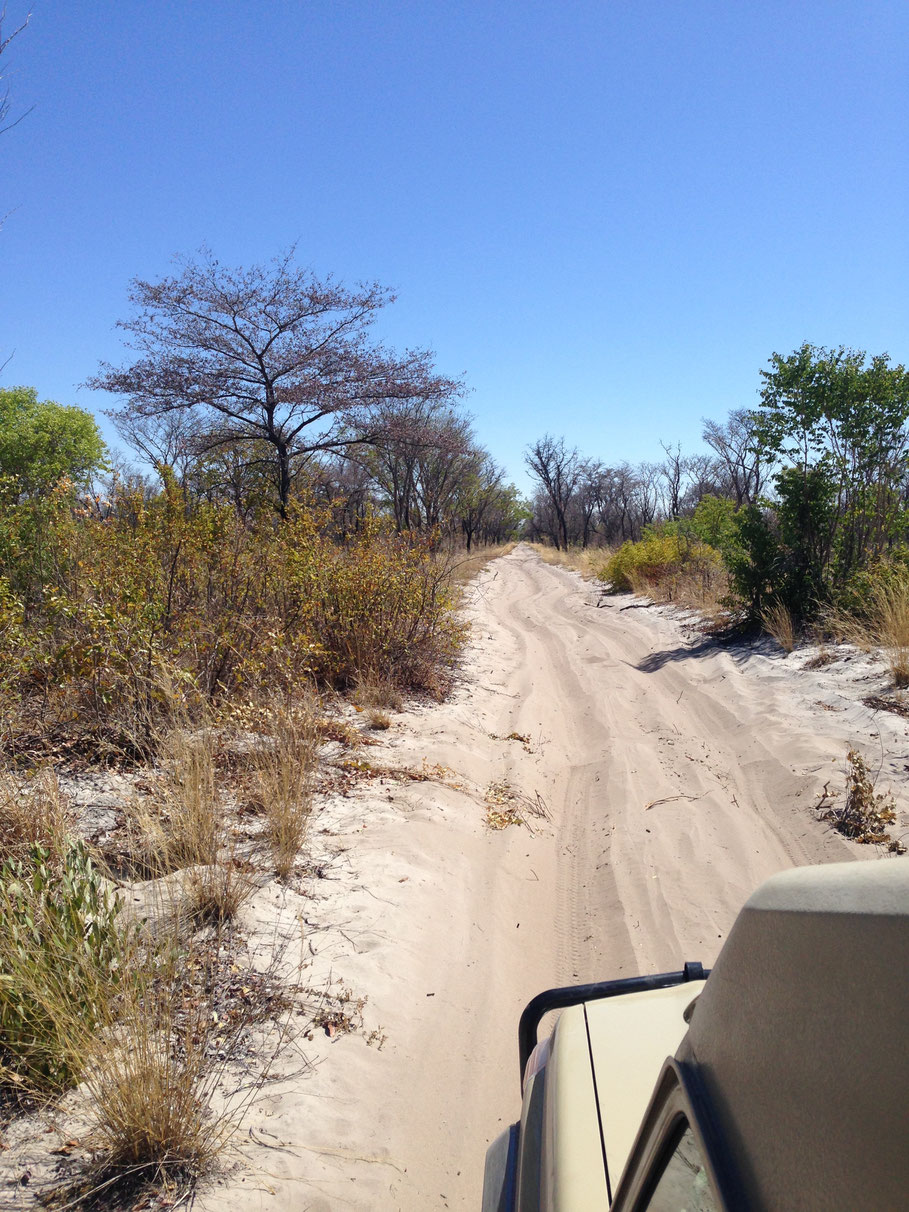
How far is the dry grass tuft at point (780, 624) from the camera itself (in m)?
9.37

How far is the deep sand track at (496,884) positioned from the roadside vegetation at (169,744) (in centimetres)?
32

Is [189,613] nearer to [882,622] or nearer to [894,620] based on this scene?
[894,620]

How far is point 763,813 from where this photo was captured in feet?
17.4

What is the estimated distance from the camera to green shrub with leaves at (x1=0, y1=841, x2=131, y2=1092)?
2.37 m

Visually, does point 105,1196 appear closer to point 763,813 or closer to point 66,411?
point 763,813

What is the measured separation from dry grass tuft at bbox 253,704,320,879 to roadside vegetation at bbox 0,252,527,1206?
0.02 m

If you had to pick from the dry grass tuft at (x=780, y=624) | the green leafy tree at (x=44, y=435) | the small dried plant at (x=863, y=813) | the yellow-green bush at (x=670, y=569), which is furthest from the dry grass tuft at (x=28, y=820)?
the green leafy tree at (x=44, y=435)

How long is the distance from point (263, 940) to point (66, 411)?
30622 mm

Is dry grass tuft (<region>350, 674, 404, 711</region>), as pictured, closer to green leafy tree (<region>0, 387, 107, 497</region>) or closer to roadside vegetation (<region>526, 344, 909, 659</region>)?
roadside vegetation (<region>526, 344, 909, 659</region>)

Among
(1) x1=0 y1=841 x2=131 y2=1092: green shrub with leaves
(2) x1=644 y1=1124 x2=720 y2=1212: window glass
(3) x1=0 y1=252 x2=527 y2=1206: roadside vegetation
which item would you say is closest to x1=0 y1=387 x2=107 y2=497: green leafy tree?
(3) x1=0 y1=252 x2=527 y2=1206: roadside vegetation

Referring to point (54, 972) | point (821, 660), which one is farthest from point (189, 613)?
point (821, 660)

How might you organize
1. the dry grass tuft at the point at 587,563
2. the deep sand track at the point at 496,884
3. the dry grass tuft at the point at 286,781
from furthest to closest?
1. the dry grass tuft at the point at 587,563
2. the dry grass tuft at the point at 286,781
3. the deep sand track at the point at 496,884

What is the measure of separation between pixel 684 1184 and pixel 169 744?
12.6ft

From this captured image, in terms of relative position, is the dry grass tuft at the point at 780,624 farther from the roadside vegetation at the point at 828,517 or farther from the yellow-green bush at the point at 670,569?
the yellow-green bush at the point at 670,569
